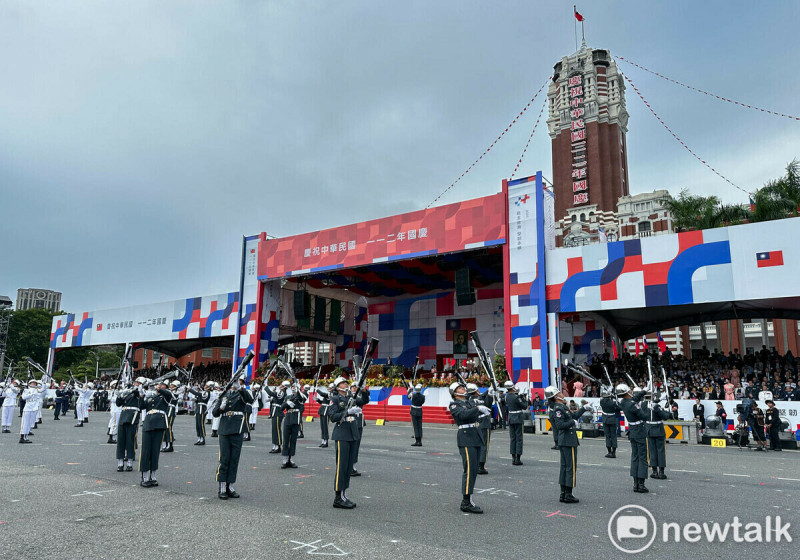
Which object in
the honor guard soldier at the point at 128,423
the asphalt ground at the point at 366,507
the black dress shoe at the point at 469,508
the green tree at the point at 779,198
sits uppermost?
the green tree at the point at 779,198

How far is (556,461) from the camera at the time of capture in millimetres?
13617

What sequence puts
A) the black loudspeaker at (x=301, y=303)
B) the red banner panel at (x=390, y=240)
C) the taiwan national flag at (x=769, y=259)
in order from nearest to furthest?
the taiwan national flag at (x=769, y=259), the red banner panel at (x=390, y=240), the black loudspeaker at (x=301, y=303)

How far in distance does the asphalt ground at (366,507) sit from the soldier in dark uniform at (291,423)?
0.46 meters

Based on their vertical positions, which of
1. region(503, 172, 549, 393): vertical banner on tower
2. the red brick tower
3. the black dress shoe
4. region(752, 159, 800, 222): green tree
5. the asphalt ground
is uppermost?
the red brick tower

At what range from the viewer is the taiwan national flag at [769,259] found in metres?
21.5

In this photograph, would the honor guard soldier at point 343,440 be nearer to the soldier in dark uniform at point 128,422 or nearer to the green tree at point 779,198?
the soldier in dark uniform at point 128,422

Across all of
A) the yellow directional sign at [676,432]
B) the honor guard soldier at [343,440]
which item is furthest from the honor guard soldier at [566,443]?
the yellow directional sign at [676,432]

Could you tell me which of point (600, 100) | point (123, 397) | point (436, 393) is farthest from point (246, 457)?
point (600, 100)

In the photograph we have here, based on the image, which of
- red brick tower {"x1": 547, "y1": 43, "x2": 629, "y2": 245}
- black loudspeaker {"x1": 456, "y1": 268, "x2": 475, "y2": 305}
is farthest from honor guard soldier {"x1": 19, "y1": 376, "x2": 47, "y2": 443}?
red brick tower {"x1": 547, "y1": 43, "x2": 629, "y2": 245}

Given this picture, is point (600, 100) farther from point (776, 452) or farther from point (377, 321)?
point (776, 452)

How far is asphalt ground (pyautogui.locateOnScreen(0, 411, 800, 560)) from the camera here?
610 cm

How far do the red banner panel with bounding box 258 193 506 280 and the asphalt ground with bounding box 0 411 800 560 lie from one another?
15448 millimetres

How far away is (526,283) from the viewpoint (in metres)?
26.5

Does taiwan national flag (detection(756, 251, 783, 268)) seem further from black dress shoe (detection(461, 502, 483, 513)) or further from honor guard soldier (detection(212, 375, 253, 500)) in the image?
honor guard soldier (detection(212, 375, 253, 500))
